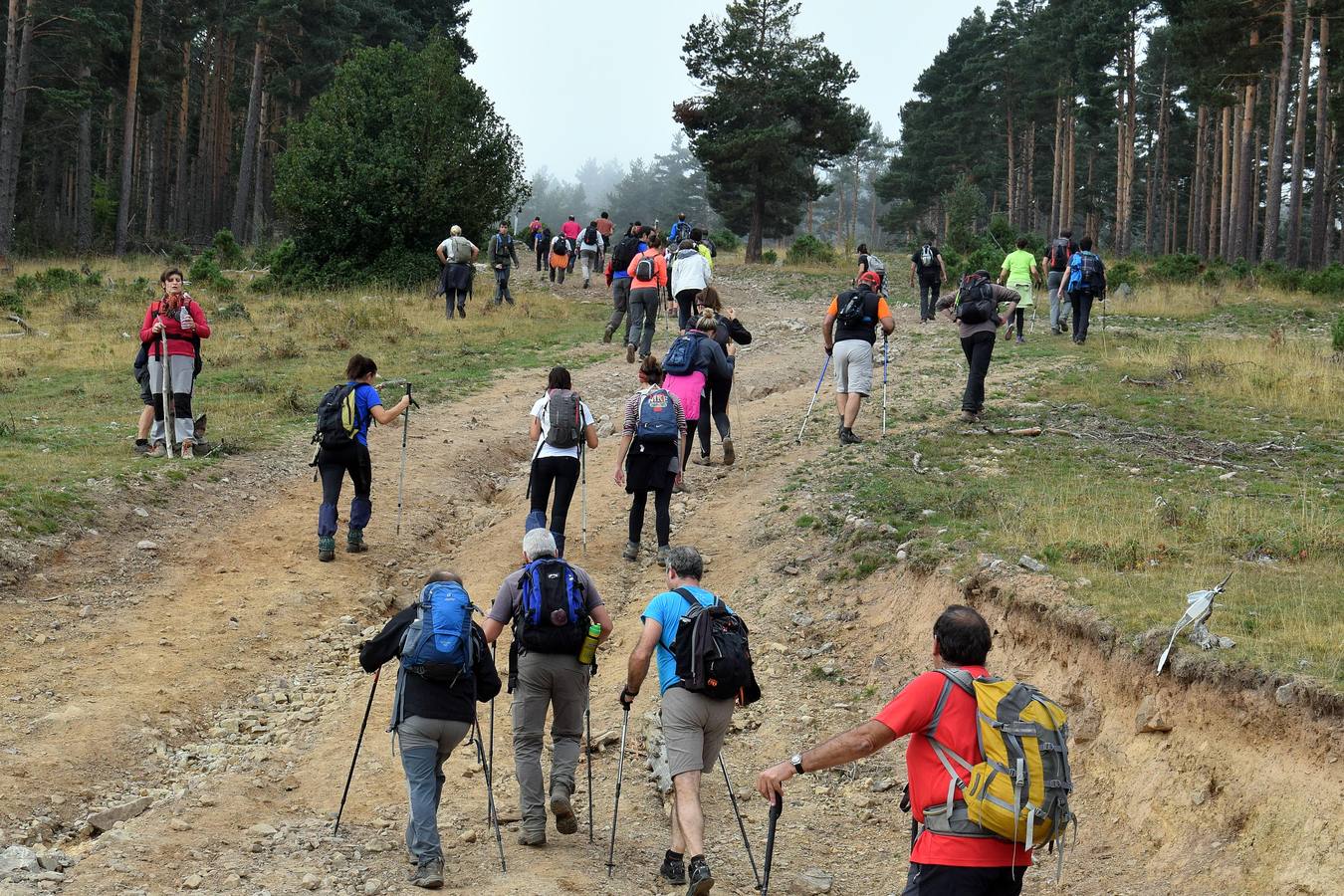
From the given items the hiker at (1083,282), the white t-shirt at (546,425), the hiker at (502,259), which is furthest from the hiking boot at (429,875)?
the hiker at (502,259)

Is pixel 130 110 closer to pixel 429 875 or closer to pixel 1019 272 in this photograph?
pixel 1019 272

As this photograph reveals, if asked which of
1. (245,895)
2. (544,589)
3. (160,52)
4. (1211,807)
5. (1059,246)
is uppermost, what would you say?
(160,52)

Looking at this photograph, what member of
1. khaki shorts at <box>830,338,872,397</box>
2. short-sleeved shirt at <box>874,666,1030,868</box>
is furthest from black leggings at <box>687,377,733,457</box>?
short-sleeved shirt at <box>874,666,1030,868</box>

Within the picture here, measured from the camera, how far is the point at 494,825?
643 cm

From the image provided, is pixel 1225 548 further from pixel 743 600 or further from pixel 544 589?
pixel 544 589

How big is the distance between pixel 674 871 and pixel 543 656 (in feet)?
4.30

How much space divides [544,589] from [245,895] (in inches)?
80.5

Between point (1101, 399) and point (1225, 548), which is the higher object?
point (1101, 399)

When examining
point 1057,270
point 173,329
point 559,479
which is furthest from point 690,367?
point 1057,270

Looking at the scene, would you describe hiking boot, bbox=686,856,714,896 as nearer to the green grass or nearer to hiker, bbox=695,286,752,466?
the green grass

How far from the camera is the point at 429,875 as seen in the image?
6.17 m

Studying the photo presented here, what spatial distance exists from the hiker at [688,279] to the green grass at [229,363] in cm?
304

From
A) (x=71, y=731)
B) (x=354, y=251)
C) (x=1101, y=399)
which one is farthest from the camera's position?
(x=354, y=251)

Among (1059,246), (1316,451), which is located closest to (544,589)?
(1316,451)
